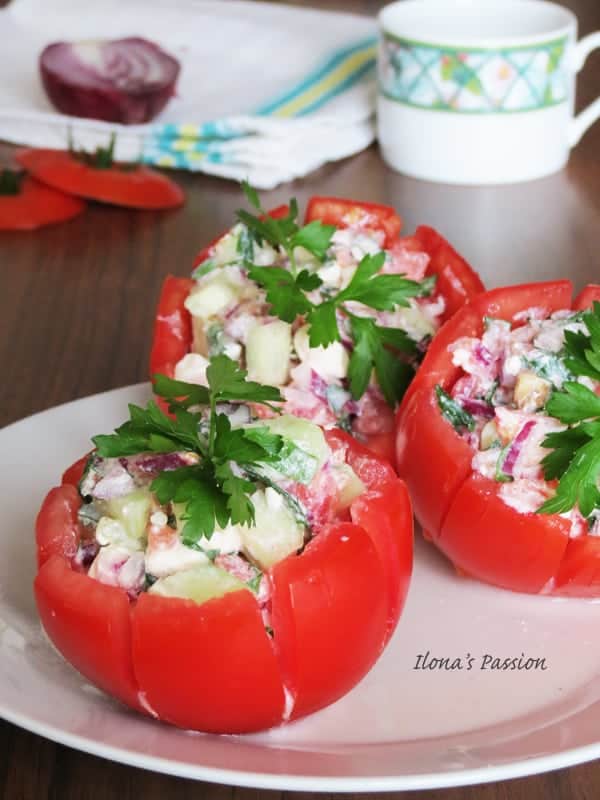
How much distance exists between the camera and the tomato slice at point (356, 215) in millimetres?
1739

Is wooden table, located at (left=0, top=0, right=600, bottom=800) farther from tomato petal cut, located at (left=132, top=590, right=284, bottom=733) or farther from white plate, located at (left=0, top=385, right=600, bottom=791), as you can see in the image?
tomato petal cut, located at (left=132, top=590, right=284, bottom=733)

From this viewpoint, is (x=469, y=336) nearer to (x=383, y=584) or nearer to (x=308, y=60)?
(x=383, y=584)

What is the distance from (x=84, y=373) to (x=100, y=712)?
90 centimetres

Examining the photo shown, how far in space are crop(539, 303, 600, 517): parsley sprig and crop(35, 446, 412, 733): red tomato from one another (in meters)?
0.20

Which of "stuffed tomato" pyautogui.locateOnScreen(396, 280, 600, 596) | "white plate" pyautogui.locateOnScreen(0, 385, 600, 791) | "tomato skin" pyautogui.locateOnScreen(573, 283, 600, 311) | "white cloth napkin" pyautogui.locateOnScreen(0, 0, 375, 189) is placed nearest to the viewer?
"white plate" pyautogui.locateOnScreen(0, 385, 600, 791)

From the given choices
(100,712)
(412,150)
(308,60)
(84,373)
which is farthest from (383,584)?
(308,60)

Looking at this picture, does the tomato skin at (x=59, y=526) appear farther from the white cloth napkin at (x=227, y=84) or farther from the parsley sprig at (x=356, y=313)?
the white cloth napkin at (x=227, y=84)

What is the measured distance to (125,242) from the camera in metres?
2.43

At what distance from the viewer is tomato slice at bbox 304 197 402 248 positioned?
5.71 feet

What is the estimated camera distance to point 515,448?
1357 millimetres

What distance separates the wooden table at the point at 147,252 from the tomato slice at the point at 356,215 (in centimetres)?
42

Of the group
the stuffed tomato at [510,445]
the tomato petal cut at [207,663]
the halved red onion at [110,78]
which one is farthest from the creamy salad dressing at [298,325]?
the halved red onion at [110,78]

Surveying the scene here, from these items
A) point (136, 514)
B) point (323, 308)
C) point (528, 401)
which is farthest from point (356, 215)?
point (136, 514)

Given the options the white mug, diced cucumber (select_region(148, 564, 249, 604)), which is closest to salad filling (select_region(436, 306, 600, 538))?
diced cucumber (select_region(148, 564, 249, 604))
